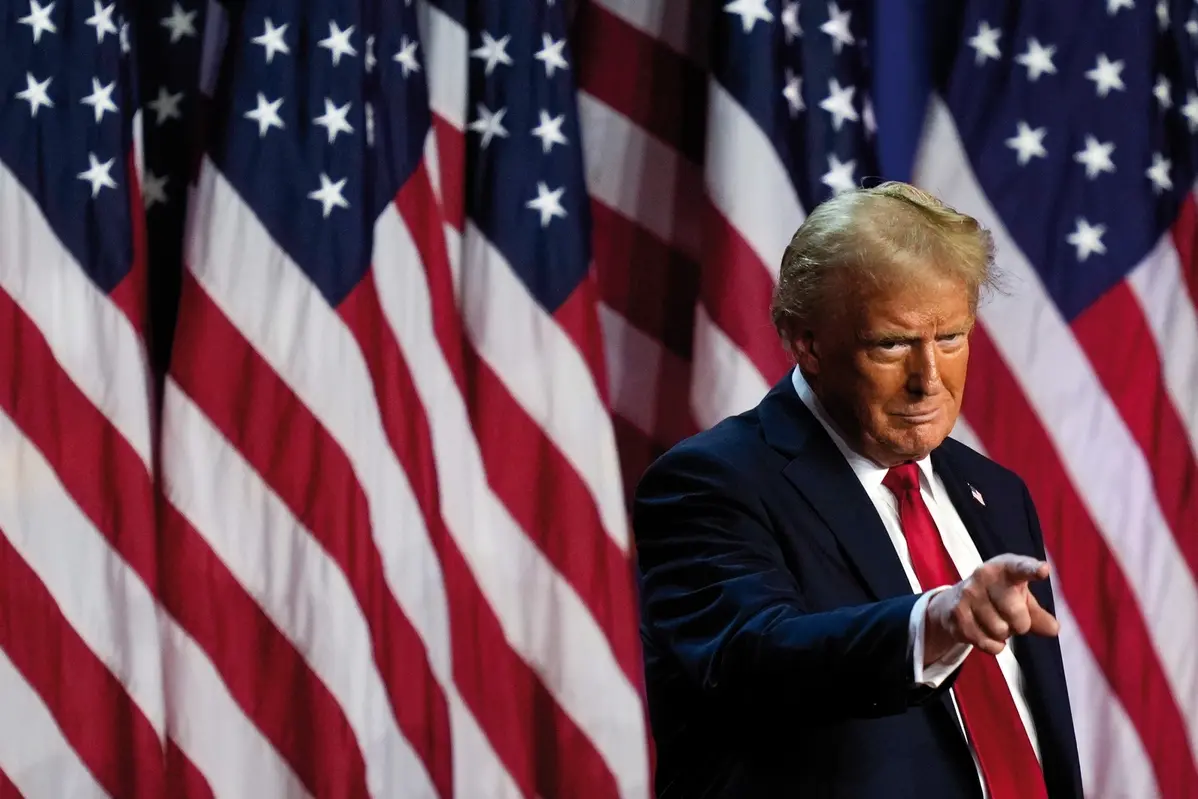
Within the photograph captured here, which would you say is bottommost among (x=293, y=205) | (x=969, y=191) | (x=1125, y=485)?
(x=1125, y=485)

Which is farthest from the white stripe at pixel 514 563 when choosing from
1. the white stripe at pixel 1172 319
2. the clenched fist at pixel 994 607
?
the clenched fist at pixel 994 607

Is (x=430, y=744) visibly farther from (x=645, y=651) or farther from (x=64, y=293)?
(x=645, y=651)

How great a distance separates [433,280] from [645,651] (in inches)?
71.6

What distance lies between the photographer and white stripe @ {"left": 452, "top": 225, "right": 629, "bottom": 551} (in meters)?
3.30

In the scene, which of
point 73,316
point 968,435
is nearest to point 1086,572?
point 968,435

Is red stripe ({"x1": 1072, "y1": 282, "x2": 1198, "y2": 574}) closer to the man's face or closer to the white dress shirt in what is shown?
the white dress shirt

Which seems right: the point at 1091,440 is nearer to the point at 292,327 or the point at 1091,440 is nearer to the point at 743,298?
the point at 743,298

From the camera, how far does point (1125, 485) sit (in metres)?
3.33

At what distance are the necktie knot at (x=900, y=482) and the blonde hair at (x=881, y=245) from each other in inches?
7.8

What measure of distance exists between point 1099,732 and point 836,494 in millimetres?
2047

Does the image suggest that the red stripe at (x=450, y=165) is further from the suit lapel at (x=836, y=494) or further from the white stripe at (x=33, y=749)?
the suit lapel at (x=836, y=494)

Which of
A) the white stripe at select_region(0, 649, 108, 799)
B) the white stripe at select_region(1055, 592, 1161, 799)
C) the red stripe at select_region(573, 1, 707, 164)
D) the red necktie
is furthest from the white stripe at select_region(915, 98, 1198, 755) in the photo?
the white stripe at select_region(0, 649, 108, 799)

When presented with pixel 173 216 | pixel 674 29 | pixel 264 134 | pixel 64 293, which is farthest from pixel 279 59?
pixel 674 29

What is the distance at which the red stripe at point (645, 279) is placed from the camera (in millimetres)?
3559
